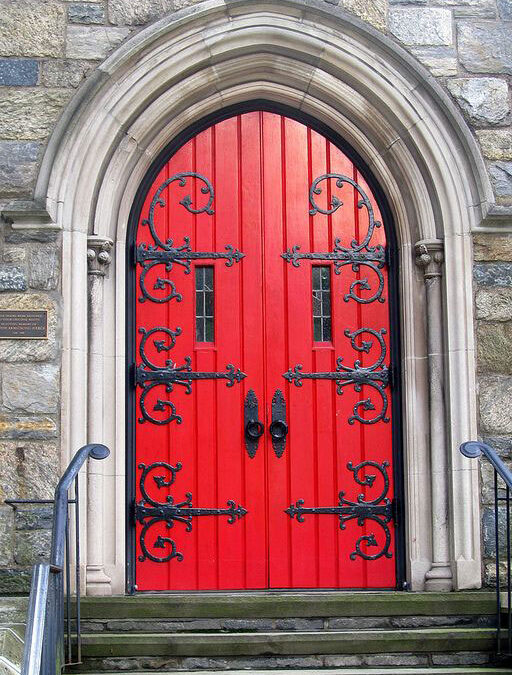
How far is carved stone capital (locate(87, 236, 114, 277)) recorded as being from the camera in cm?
589

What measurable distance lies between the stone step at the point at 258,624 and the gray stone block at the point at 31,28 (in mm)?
2880

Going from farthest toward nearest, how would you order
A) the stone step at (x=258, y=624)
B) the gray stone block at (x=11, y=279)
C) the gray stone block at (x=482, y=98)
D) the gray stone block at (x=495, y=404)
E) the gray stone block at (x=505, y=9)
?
1. the gray stone block at (x=505, y=9)
2. the gray stone block at (x=482, y=98)
3. the gray stone block at (x=495, y=404)
4. the gray stone block at (x=11, y=279)
5. the stone step at (x=258, y=624)

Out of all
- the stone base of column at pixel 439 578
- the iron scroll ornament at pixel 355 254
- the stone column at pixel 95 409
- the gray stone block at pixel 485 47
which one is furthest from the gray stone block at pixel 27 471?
the gray stone block at pixel 485 47

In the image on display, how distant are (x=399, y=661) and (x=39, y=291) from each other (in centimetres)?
248

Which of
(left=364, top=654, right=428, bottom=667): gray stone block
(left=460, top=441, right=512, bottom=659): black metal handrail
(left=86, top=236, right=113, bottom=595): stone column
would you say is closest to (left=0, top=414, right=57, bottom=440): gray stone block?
(left=86, top=236, right=113, bottom=595): stone column

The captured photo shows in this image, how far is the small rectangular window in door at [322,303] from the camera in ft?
20.3

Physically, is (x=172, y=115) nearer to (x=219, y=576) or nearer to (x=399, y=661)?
(x=219, y=576)

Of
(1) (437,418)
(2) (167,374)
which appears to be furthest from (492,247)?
(2) (167,374)

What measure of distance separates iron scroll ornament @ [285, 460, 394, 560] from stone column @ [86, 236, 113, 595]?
1001 millimetres

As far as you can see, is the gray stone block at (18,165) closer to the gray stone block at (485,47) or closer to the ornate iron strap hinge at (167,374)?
the ornate iron strap hinge at (167,374)

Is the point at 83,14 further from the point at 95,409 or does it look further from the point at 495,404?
the point at 495,404

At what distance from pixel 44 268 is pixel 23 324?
30 centimetres

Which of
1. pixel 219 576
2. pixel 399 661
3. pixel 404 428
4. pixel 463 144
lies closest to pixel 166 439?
pixel 219 576

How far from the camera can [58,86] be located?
232 inches
